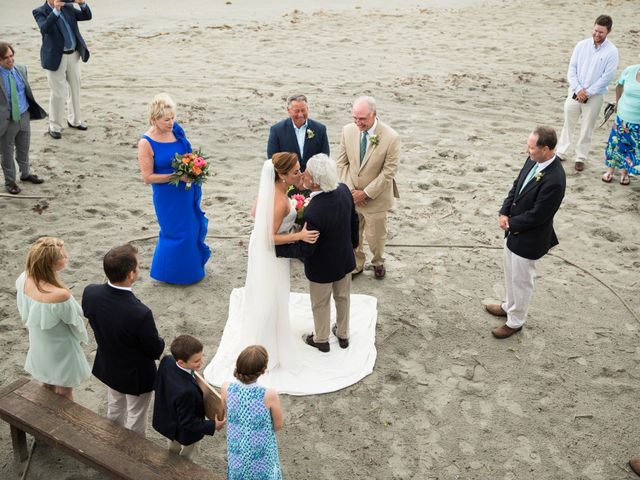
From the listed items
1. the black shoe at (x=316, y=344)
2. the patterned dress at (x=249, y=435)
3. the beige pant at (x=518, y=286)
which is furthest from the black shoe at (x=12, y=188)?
the beige pant at (x=518, y=286)

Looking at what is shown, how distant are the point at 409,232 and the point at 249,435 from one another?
4775mm

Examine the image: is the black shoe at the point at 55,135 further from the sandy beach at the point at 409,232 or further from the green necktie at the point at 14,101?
the green necktie at the point at 14,101

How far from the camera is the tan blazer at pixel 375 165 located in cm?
655

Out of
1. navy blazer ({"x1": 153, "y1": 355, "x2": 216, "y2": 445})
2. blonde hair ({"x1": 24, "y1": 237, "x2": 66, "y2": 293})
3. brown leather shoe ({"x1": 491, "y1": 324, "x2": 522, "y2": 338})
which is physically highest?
blonde hair ({"x1": 24, "y1": 237, "x2": 66, "y2": 293})

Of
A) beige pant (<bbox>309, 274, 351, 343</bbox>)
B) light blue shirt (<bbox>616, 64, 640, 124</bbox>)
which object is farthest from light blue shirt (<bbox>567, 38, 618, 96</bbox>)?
beige pant (<bbox>309, 274, 351, 343</bbox>)

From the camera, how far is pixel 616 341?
625 cm

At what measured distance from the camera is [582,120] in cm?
990

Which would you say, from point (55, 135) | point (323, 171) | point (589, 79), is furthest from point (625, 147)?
point (55, 135)

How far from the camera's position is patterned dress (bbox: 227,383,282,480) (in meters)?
3.73

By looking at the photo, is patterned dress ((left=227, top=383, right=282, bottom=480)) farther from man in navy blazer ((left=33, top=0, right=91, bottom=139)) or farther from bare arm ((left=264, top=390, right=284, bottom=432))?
man in navy blazer ((left=33, top=0, right=91, bottom=139))

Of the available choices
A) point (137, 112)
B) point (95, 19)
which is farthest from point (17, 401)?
point (95, 19)

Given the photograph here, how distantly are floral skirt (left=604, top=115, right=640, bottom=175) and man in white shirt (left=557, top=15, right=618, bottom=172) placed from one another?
45 centimetres

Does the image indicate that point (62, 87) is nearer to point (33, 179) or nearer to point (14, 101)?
point (33, 179)

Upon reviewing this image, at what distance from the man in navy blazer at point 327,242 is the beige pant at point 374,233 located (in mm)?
1166
